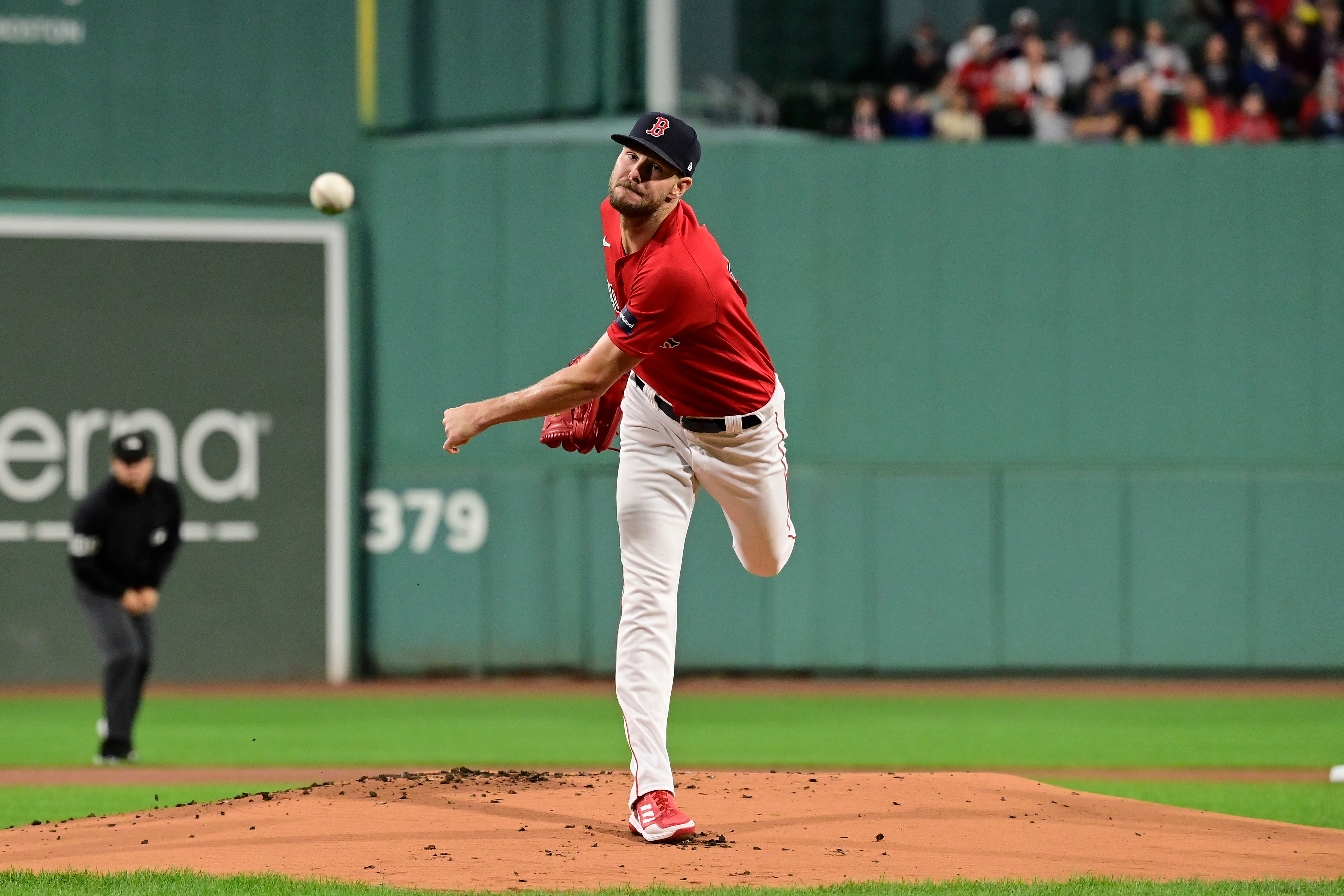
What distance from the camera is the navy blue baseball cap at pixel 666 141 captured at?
502 cm

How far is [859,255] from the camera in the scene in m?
13.1

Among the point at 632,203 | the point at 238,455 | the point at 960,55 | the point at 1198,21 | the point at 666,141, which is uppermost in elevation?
the point at 1198,21

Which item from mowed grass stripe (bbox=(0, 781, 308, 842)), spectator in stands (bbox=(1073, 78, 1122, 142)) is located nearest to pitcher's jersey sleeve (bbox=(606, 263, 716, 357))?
mowed grass stripe (bbox=(0, 781, 308, 842))

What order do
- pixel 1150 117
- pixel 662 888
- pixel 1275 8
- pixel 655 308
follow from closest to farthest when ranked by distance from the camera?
pixel 662 888
pixel 655 308
pixel 1150 117
pixel 1275 8

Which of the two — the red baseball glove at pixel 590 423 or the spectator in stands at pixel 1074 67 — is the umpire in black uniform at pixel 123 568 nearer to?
the red baseball glove at pixel 590 423

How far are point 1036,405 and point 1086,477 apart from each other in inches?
28.4

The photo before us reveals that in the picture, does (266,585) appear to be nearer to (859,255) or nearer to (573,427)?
(859,255)

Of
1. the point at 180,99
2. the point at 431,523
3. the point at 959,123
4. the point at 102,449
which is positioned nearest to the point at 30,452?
the point at 102,449

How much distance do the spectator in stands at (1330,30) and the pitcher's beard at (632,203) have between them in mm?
10978

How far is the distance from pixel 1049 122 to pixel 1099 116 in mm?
436

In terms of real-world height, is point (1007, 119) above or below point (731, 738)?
above

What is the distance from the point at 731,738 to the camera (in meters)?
9.84

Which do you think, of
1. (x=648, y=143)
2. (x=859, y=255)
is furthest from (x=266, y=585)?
(x=648, y=143)

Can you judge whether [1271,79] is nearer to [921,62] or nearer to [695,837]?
[921,62]
